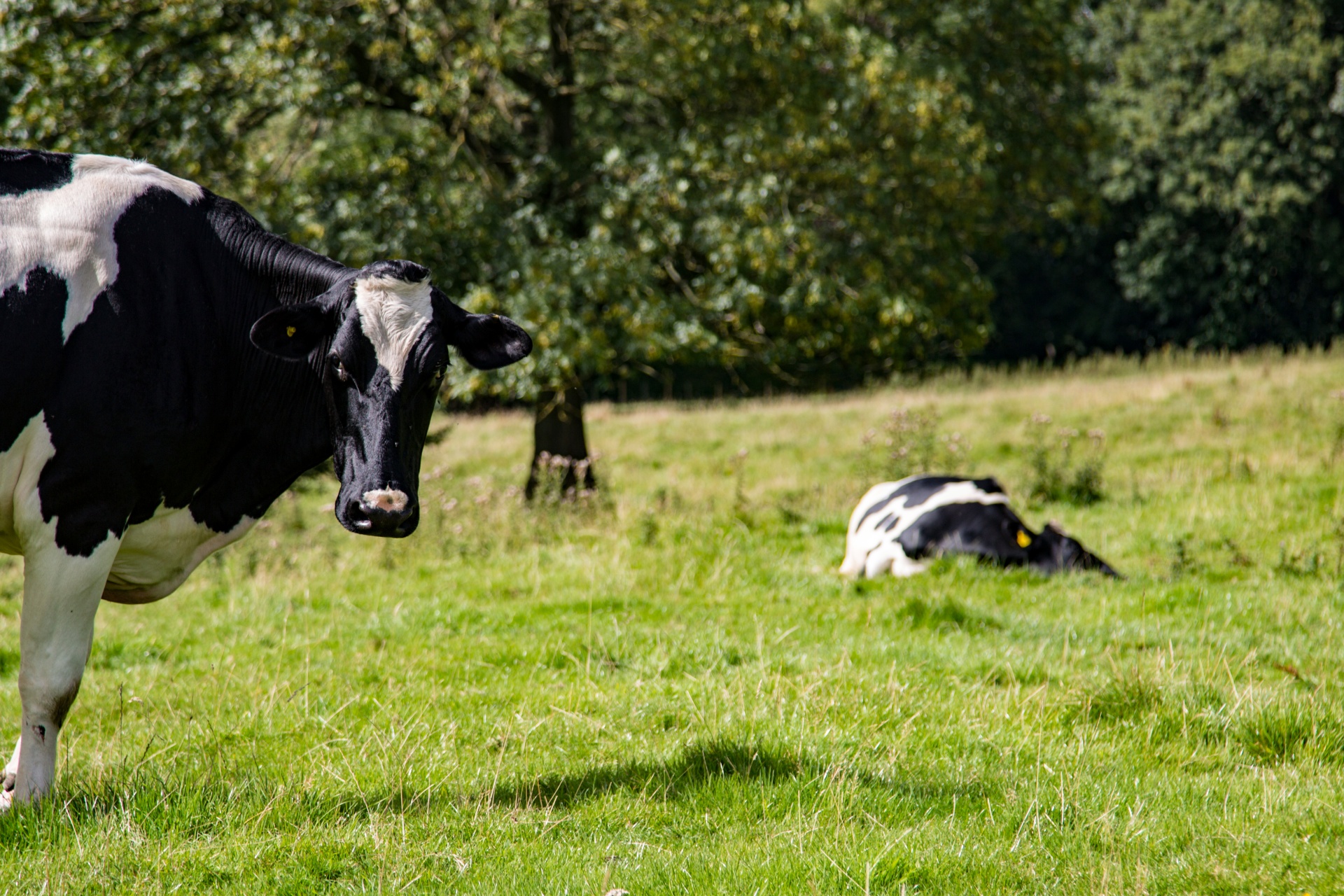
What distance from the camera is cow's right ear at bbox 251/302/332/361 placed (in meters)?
4.08

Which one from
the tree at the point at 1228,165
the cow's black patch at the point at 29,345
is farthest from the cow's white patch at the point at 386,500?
the tree at the point at 1228,165

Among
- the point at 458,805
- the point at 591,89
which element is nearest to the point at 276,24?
the point at 591,89

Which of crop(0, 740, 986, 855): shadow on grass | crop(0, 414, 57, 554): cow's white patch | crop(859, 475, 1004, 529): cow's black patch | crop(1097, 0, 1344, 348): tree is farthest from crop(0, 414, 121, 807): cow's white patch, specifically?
crop(1097, 0, 1344, 348): tree

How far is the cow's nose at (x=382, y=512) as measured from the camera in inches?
152

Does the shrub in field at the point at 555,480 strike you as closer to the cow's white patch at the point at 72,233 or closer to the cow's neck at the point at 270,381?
the cow's neck at the point at 270,381

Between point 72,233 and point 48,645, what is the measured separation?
55.1 inches

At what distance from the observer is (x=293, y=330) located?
416 cm

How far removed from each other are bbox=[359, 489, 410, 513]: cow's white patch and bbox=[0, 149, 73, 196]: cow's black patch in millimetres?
1612

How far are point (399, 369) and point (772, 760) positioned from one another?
6.53 feet

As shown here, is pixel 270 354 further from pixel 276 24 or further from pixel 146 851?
pixel 276 24

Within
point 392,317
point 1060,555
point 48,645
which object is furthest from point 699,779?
point 1060,555

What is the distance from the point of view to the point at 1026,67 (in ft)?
51.8

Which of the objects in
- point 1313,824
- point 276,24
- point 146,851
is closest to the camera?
point 146,851

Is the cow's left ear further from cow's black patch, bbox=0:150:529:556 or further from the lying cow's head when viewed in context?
the lying cow's head
